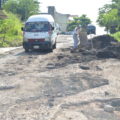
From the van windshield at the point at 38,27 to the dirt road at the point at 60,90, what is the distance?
5459mm

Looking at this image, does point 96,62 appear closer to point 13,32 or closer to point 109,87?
point 109,87

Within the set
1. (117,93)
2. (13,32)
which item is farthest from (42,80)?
(13,32)

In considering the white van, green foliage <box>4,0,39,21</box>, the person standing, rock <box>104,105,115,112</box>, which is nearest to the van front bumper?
the white van

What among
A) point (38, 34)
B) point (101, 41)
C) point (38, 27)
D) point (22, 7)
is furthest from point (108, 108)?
point (22, 7)

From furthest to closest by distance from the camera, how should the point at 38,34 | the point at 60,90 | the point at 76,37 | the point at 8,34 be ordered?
1. the point at 8,34
2. the point at 76,37
3. the point at 38,34
4. the point at 60,90

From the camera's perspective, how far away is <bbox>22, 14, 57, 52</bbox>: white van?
2100cm

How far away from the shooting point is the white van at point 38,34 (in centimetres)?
2100

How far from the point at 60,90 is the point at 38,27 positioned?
11.9 metres

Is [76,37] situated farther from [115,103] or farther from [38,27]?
[115,103]

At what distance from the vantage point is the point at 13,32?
34500 millimetres

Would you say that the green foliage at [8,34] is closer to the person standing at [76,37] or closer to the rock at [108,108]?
the person standing at [76,37]

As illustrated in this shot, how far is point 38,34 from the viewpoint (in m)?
21.0

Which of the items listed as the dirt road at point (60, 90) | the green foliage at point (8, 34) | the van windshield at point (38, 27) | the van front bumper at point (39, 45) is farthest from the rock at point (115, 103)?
the green foliage at point (8, 34)

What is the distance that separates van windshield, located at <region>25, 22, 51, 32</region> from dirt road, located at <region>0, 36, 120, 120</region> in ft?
17.9
